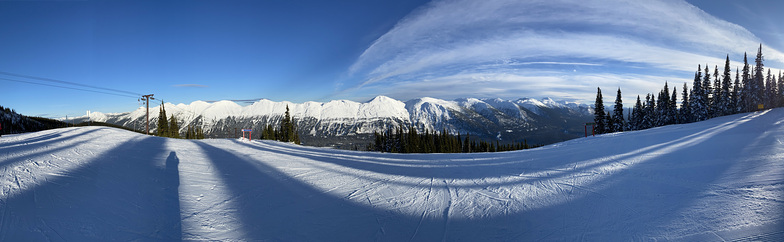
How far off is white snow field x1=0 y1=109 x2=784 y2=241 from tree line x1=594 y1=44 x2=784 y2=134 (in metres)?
48.8

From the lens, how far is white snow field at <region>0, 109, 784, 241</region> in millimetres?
3555

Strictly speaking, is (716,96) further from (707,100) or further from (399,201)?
(399,201)

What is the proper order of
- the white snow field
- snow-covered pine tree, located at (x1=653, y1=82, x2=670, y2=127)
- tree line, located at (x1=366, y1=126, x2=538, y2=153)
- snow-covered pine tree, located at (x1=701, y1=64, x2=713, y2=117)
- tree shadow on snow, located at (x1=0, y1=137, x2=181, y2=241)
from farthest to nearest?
1. tree line, located at (x1=366, y1=126, x2=538, y2=153)
2. snow-covered pine tree, located at (x1=653, y1=82, x2=670, y2=127)
3. snow-covered pine tree, located at (x1=701, y1=64, x2=713, y2=117)
4. the white snow field
5. tree shadow on snow, located at (x1=0, y1=137, x2=181, y2=241)

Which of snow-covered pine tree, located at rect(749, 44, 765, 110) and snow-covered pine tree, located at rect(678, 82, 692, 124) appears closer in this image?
snow-covered pine tree, located at rect(749, 44, 765, 110)

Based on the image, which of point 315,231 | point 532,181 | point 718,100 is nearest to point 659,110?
point 718,100

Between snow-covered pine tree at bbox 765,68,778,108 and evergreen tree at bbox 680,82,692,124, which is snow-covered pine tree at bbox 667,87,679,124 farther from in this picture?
snow-covered pine tree at bbox 765,68,778,108

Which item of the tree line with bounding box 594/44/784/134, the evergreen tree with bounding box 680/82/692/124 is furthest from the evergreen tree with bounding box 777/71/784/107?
the evergreen tree with bounding box 680/82/692/124

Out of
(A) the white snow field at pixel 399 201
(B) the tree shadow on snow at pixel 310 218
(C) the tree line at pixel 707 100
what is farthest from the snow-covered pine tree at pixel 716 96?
(B) the tree shadow on snow at pixel 310 218

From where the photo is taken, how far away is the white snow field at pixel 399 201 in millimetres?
3555

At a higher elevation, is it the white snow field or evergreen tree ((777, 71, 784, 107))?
evergreen tree ((777, 71, 784, 107))

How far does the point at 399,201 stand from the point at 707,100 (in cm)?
6956

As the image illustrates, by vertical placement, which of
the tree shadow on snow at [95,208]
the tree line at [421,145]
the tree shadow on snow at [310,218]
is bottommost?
the tree line at [421,145]

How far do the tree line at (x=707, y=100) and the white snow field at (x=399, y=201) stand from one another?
4878 cm

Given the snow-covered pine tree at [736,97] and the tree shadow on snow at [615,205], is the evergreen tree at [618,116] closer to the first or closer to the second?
the snow-covered pine tree at [736,97]
